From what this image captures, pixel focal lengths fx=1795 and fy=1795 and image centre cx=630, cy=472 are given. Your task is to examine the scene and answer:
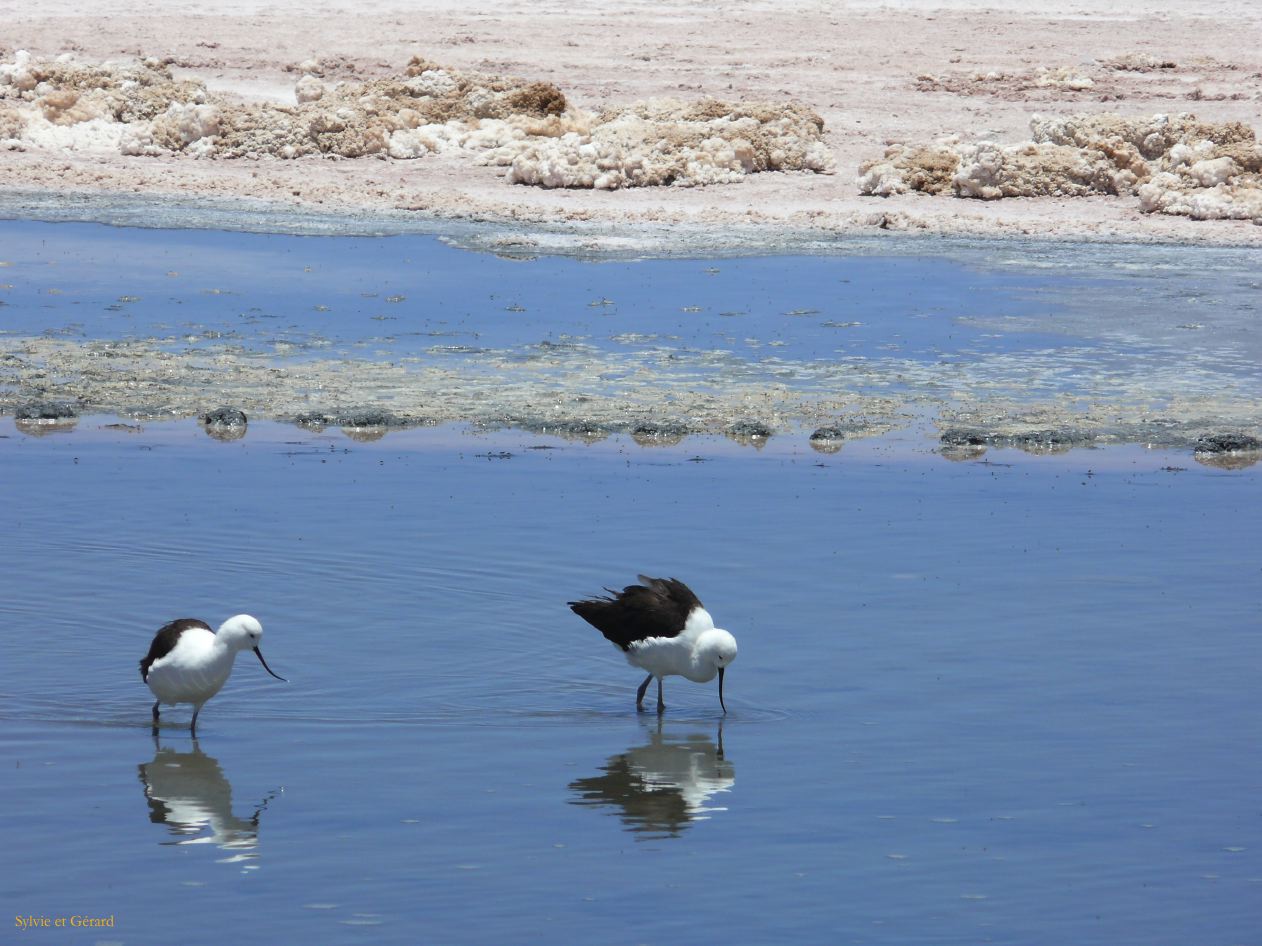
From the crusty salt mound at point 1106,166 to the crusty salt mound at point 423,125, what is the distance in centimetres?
176

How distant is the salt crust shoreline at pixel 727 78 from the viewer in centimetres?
2391

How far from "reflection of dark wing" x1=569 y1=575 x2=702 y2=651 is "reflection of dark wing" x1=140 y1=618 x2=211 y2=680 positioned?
1.74 meters

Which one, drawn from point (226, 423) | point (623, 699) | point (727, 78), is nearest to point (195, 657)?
point (623, 699)

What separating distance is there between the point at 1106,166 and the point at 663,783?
781 inches

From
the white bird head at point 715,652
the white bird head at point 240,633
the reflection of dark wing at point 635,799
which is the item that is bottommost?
the reflection of dark wing at point 635,799

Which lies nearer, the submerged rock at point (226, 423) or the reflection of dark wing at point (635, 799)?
the reflection of dark wing at point (635, 799)

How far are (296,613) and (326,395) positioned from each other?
212 inches

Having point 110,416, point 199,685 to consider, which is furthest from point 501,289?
point 199,685

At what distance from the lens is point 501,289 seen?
61.1 ft

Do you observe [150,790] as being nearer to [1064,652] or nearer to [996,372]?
[1064,652]

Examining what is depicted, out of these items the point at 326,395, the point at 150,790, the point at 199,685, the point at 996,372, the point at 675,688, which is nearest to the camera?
the point at 150,790

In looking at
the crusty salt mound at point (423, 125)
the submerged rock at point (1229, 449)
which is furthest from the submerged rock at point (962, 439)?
the crusty salt mound at point (423, 125)

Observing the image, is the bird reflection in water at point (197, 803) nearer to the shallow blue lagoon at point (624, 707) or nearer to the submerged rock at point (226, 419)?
the shallow blue lagoon at point (624, 707)

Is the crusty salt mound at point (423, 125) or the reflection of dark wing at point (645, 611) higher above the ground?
the crusty salt mound at point (423, 125)
